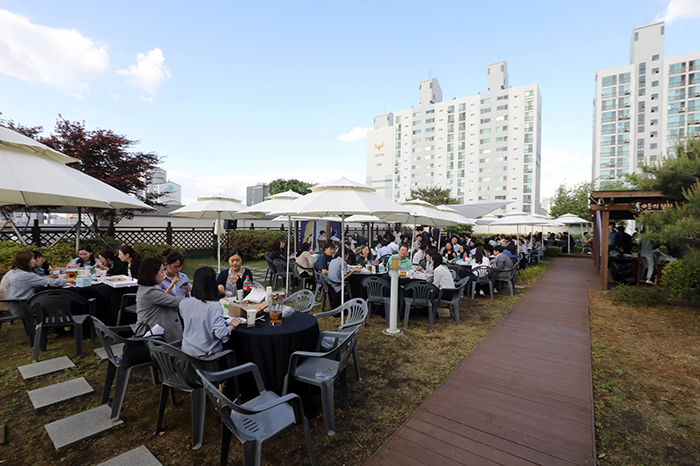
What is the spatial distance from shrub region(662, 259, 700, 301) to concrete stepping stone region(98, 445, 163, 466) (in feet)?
31.8

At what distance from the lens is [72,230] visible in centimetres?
1148

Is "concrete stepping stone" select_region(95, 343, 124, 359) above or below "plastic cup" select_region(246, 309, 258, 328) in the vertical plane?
below

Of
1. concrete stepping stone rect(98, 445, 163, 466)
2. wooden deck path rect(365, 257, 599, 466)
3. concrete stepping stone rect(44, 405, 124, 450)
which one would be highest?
concrete stepping stone rect(44, 405, 124, 450)

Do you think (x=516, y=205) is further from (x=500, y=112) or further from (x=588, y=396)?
(x=588, y=396)

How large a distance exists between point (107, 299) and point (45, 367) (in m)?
1.14

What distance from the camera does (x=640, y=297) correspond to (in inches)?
286

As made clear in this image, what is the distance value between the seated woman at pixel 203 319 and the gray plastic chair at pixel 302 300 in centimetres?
163

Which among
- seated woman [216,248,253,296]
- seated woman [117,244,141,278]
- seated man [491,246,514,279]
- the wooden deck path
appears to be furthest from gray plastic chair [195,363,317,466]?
seated man [491,246,514,279]

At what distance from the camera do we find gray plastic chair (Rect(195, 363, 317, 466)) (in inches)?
74.1

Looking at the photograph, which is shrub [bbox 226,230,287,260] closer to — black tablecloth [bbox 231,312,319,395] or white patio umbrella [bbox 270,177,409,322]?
white patio umbrella [bbox 270,177,409,322]

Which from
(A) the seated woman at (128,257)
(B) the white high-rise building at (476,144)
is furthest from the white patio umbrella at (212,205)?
(B) the white high-rise building at (476,144)

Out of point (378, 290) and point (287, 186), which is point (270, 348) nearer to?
point (378, 290)

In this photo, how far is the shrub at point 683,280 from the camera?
265 inches

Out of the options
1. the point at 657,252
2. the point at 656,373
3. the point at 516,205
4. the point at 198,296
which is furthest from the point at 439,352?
the point at 516,205
